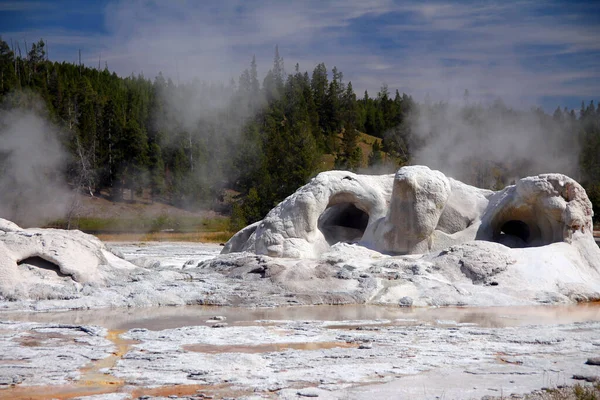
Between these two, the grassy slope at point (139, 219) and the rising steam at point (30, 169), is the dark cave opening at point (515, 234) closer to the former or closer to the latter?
the grassy slope at point (139, 219)

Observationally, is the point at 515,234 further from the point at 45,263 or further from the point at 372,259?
the point at 45,263

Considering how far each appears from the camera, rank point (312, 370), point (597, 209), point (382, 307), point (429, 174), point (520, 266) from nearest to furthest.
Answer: point (312, 370) → point (382, 307) → point (520, 266) → point (429, 174) → point (597, 209)

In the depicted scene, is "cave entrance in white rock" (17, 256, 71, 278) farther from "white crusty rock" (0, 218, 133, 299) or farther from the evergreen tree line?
the evergreen tree line

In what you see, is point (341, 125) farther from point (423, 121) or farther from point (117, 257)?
point (117, 257)

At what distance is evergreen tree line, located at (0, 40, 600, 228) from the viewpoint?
37625 millimetres

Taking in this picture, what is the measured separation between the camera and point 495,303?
10.6 metres

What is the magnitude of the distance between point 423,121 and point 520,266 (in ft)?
151

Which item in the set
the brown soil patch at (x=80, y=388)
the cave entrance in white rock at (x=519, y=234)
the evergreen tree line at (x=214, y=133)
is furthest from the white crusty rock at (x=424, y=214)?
the evergreen tree line at (x=214, y=133)

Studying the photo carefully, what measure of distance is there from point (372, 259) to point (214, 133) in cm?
4076

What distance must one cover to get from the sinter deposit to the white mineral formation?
21mm

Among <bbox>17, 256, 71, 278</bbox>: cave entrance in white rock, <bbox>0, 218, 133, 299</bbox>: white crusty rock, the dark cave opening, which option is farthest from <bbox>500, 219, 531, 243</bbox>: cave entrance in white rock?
<bbox>17, 256, 71, 278</bbox>: cave entrance in white rock

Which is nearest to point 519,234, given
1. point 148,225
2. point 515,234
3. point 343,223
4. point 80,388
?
point 515,234

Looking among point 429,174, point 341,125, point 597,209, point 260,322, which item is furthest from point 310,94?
point 260,322

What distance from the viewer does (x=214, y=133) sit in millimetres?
52562
